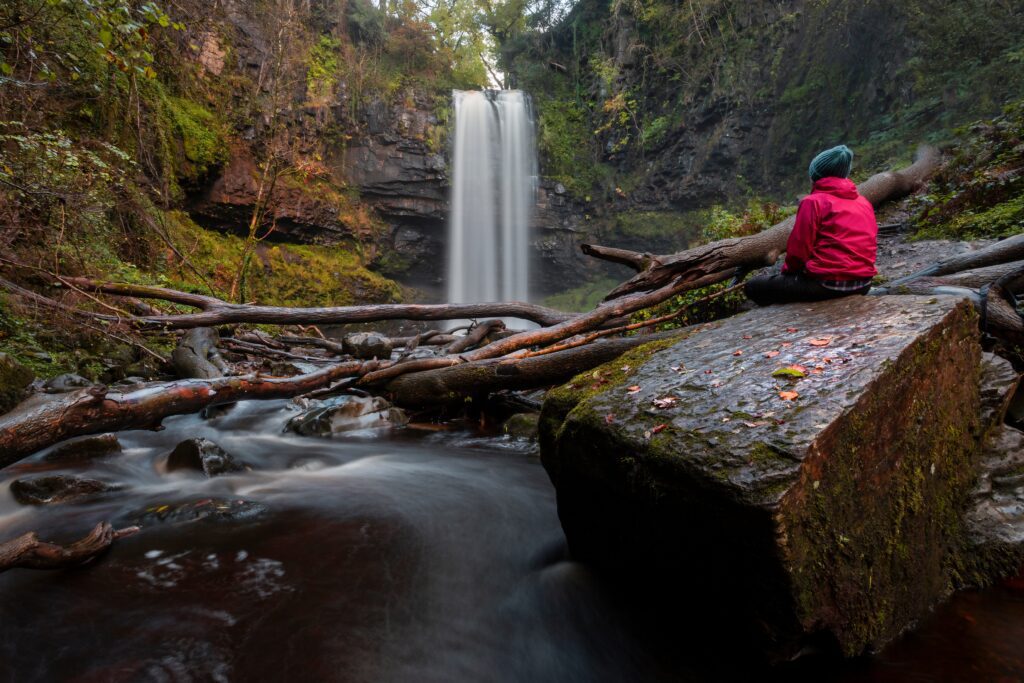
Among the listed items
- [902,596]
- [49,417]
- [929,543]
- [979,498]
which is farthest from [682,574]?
[49,417]

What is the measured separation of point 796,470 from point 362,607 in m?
2.04

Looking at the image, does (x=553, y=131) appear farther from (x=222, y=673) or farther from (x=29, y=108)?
(x=222, y=673)

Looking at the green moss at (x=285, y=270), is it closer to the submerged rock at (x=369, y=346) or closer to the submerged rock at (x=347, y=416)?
the submerged rock at (x=369, y=346)

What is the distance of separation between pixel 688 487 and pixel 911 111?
16409 millimetres

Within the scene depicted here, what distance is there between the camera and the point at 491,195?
78.2 ft

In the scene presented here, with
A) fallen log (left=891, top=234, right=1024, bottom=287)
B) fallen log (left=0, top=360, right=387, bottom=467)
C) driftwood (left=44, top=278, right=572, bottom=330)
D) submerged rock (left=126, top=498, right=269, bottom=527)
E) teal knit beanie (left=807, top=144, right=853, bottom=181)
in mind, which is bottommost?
submerged rock (left=126, top=498, right=269, bottom=527)

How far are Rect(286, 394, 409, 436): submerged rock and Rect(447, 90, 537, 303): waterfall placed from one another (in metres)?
18.1

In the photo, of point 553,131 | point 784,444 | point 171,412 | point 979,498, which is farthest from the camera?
point 553,131

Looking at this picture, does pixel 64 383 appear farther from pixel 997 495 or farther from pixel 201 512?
pixel 997 495

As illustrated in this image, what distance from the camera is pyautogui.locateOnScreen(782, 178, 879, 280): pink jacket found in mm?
A: 2984

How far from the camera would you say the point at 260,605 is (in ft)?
7.36

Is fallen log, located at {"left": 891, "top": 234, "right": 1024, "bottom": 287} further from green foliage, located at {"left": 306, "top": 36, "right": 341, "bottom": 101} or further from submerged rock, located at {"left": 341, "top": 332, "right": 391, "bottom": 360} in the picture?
green foliage, located at {"left": 306, "top": 36, "right": 341, "bottom": 101}

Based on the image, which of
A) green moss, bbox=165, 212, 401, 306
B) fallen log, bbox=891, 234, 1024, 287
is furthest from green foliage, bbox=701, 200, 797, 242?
green moss, bbox=165, 212, 401, 306

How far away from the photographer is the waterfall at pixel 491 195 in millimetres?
23266
